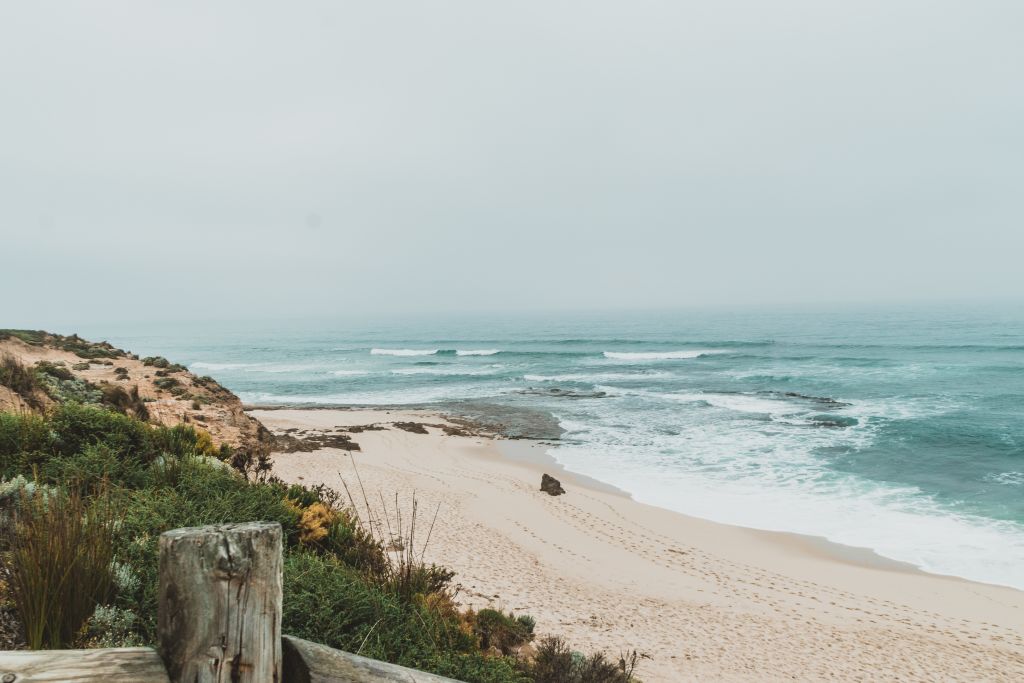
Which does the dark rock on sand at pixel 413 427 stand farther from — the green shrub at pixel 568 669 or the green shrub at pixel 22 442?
the green shrub at pixel 568 669

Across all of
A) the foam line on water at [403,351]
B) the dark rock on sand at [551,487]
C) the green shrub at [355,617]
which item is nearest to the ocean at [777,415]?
the foam line on water at [403,351]

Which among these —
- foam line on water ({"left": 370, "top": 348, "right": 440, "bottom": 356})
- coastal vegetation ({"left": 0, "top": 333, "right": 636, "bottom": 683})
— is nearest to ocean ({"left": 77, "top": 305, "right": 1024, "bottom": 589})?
foam line on water ({"left": 370, "top": 348, "right": 440, "bottom": 356})

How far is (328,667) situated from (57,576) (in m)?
1.99

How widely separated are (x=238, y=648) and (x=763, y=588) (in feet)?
36.7

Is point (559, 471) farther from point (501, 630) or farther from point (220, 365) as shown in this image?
point (220, 365)

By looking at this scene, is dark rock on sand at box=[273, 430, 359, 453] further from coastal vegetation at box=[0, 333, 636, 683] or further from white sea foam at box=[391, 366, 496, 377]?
white sea foam at box=[391, 366, 496, 377]

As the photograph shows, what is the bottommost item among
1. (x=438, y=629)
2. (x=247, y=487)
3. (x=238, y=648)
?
(x=438, y=629)

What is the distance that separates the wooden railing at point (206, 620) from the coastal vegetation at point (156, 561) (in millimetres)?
1613

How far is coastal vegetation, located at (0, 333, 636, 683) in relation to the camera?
9.64ft

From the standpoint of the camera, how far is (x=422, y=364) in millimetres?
53906

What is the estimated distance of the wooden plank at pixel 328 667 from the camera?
1.83m

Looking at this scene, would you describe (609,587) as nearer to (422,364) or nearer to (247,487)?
(247,487)

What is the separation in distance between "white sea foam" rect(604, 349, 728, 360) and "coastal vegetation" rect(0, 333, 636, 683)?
48963 mm

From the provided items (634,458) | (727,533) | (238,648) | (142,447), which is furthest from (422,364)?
(238,648)
